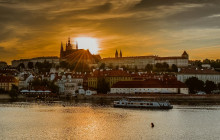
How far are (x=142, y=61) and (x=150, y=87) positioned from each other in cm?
6224

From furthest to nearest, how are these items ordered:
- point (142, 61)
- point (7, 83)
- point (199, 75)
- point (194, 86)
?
point (142, 61) < point (199, 75) < point (7, 83) < point (194, 86)

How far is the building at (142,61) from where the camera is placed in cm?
11750

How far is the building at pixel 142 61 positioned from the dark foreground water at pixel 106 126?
80.9m

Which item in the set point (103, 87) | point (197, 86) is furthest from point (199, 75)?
A: point (103, 87)

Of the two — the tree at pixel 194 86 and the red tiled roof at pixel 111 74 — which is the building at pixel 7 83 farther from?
the tree at pixel 194 86

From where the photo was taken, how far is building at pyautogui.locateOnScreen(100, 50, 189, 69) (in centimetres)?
11750

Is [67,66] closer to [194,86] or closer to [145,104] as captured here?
[194,86]

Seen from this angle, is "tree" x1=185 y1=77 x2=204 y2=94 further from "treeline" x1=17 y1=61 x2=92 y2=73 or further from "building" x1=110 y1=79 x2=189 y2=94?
"treeline" x1=17 y1=61 x2=92 y2=73

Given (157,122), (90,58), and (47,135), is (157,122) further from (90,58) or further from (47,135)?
(90,58)

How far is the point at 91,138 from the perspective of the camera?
24.1m

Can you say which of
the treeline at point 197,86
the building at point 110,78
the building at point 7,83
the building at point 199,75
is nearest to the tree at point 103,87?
the building at point 110,78

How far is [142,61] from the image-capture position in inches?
5037

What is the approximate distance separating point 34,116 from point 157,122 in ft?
34.1

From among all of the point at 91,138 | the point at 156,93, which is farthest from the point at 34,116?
the point at 156,93
